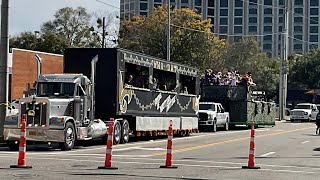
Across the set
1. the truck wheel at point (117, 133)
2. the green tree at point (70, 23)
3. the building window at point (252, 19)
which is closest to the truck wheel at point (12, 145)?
the truck wheel at point (117, 133)

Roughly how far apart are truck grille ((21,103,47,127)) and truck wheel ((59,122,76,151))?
83 centimetres

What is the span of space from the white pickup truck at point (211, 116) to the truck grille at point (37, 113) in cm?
1852

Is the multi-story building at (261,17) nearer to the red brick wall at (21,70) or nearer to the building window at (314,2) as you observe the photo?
the building window at (314,2)

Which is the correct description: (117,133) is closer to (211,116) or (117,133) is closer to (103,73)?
(103,73)

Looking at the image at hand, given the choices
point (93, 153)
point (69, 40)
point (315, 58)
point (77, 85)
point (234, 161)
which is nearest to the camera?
point (234, 161)

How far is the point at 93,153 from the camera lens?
21.4m

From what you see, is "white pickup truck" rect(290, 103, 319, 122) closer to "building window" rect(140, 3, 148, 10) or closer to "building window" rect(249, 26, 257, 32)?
"building window" rect(140, 3, 148, 10)

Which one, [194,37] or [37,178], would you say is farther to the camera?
[194,37]

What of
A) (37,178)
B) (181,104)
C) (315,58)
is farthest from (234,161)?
(315,58)

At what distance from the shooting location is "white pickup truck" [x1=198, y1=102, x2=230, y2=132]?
39.5 m

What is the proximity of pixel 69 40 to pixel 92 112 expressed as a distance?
55.2 m

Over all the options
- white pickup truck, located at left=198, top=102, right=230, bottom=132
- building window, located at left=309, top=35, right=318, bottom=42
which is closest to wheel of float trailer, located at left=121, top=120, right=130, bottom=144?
white pickup truck, located at left=198, top=102, right=230, bottom=132

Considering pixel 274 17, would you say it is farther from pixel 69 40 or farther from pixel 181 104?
pixel 181 104

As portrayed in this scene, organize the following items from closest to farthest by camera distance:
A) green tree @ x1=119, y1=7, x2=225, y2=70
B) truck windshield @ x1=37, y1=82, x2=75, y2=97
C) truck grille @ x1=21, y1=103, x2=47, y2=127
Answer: truck grille @ x1=21, y1=103, x2=47, y2=127 < truck windshield @ x1=37, y1=82, x2=75, y2=97 < green tree @ x1=119, y1=7, x2=225, y2=70
